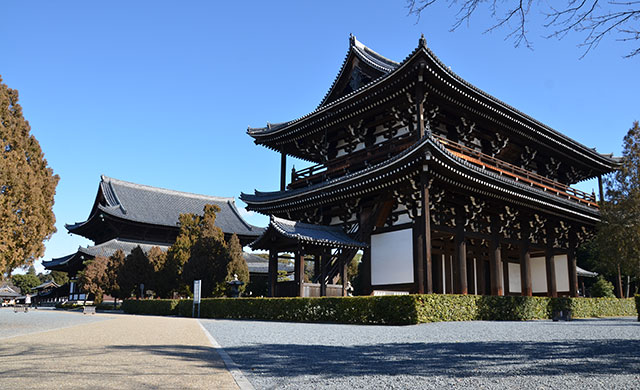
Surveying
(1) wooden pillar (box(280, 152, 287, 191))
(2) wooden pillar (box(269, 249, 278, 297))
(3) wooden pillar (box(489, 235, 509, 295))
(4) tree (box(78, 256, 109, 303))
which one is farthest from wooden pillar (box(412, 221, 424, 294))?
(4) tree (box(78, 256, 109, 303))

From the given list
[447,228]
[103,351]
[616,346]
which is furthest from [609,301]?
[103,351]

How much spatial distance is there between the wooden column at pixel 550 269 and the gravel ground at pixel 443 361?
1555cm

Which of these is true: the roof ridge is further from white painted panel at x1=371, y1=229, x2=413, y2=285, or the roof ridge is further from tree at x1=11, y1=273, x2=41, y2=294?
tree at x1=11, y1=273, x2=41, y2=294

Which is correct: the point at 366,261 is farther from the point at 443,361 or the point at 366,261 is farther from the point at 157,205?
the point at 157,205

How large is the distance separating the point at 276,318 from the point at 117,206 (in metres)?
29.6

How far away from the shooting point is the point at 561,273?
89.5 feet

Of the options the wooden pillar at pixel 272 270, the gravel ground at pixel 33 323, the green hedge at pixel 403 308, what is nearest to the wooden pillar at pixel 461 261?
the green hedge at pixel 403 308

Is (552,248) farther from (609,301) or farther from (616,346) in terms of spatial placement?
(616,346)

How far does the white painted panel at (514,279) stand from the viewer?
27.3 metres

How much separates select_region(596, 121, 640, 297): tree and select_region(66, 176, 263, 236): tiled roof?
1319 inches

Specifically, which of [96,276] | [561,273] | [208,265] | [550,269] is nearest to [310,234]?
[208,265]

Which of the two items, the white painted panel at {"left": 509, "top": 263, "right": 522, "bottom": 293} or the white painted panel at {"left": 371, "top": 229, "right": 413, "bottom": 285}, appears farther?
the white painted panel at {"left": 509, "top": 263, "right": 522, "bottom": 293}

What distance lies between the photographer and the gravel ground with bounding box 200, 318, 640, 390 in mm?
5633

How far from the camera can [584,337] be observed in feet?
33.8
